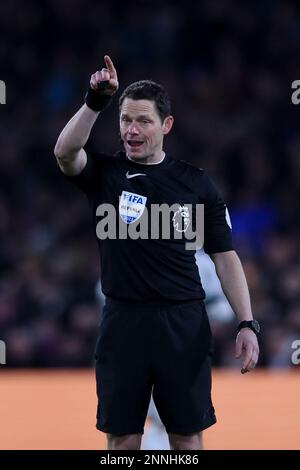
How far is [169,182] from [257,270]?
16.9ft

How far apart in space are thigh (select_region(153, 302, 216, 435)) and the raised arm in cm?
67

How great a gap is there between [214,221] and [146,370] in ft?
2.05

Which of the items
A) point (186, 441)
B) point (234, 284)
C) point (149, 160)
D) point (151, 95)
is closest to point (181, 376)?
point (186, 441)

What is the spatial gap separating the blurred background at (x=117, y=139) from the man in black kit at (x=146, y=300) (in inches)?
176

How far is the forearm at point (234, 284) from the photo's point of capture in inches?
172

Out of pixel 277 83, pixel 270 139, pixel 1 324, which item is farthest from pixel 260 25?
pixel 1 324

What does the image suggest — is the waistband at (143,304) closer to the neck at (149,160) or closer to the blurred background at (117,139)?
the neck at (149,160)

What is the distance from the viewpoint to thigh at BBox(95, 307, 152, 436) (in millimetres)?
4164

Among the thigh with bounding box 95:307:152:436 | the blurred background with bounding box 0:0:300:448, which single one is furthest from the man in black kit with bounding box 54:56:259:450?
the blurred background with bounding box 0:0:300:448

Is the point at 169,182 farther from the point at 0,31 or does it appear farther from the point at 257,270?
the point at 0,31

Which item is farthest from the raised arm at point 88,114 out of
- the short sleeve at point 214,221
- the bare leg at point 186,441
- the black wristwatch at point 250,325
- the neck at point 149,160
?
the bare leg at point 186,441

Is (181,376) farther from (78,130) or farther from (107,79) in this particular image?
(107,79)

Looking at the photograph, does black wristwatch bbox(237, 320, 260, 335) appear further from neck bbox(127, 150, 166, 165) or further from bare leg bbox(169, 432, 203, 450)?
neck bbox(127, 150, 166, 165)

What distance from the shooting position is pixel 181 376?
166 inches
